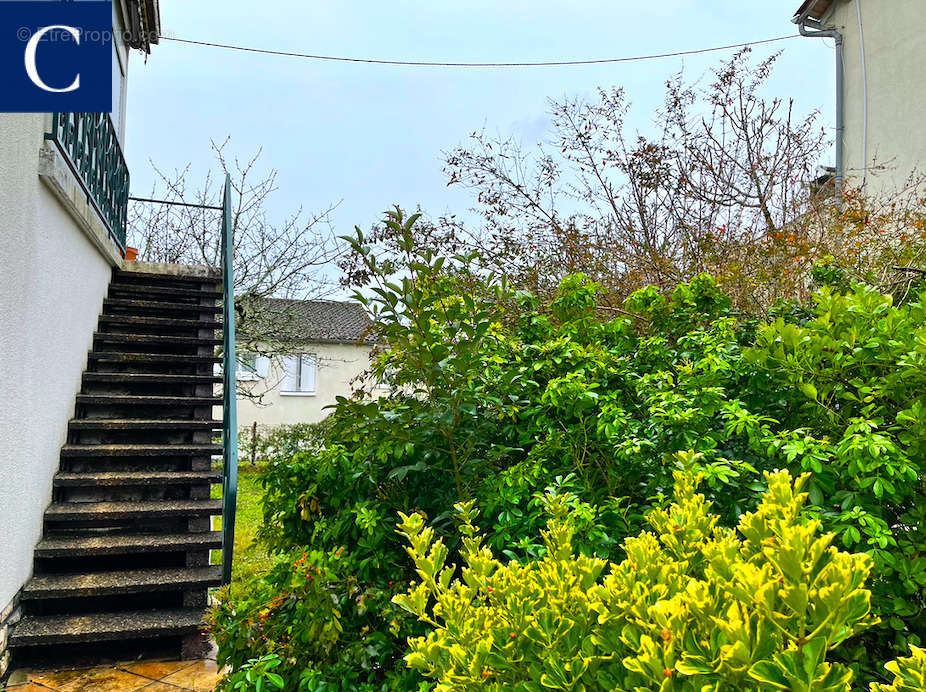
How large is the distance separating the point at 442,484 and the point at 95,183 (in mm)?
4761

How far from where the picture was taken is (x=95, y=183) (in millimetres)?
5797

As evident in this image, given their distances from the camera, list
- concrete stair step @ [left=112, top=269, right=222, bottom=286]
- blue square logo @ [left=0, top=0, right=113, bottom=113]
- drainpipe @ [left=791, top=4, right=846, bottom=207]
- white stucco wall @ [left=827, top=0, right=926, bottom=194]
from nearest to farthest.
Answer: blue square logo @ [left=0, top=0, right=113, bottom=113] → concrete stair step @ [left=112, top=269, right=222, bottom=286] → white stucco wall @ [left=827, top=0, right=926, bottom=194] → drainpipe @ [left=791, top=4, right=846, bottom=207]

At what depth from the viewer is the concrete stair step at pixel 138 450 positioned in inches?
193

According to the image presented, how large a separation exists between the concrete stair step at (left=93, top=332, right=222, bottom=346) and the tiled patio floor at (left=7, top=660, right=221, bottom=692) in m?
2.72

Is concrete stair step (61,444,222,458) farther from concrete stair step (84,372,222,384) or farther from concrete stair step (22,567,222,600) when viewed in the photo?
concrete stair step (22,567,222,600)

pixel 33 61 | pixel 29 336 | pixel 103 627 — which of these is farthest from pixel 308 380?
pixel 103 627

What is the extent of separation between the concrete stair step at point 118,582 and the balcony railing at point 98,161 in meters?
2.64

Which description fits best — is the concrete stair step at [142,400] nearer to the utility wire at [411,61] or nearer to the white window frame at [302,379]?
the utility wire at [411,61]

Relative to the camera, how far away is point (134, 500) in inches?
192

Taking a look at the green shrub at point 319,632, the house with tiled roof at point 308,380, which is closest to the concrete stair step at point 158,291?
the green shrub at point 319,632

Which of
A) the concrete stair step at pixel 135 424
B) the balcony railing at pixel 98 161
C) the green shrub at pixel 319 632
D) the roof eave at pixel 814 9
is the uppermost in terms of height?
the roof eave at pixel 814 9

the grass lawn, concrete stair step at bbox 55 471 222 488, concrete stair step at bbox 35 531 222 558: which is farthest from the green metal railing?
concrete stair step at bbox 55 471 222 488

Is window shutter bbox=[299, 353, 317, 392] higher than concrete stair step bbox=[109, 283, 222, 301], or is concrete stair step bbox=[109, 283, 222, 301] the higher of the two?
window shutter bbox=[299, 353, 317, 392]

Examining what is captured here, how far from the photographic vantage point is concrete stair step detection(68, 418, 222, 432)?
5.12 meters
